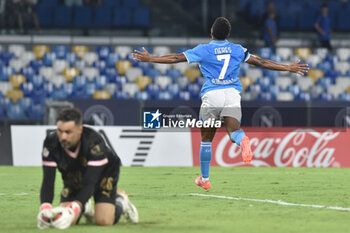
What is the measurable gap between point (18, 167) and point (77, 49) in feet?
24.5

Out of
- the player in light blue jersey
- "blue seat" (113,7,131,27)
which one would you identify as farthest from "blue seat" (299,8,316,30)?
the player in light blue jersey

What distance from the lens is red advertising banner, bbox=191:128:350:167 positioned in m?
17.5

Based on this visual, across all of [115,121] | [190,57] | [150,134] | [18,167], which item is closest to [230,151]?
[150,134]

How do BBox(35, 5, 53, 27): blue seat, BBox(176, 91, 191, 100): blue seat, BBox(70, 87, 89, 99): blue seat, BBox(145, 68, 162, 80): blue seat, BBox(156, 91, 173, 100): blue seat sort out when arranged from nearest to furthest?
BBox(70, 87, 89, 99): blue seat → BBox(156, 91, 173, 100): blue seat → BBox(176, 91, 191, 100): blue seat → BBox(145, 68, 162, 80): blue seat → BBox(35, 5, 53, 27): blue seat

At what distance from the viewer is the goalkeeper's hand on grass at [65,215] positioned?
6707mm

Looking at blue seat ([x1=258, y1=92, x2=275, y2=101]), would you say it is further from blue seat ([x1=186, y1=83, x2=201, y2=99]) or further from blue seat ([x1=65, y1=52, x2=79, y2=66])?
blue seat ([x1=65, y1=52, x2=79, y2=66])

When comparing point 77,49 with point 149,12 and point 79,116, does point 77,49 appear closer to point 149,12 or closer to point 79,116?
point 149,12

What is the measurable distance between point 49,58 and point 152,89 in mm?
3189

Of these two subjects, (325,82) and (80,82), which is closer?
(80,82)

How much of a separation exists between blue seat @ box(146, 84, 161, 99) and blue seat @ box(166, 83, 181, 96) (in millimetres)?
297

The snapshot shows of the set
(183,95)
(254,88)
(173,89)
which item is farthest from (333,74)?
(173,89)

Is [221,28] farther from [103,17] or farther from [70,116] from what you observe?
[103,17]

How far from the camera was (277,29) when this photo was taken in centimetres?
2483

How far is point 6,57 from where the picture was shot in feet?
74.7
